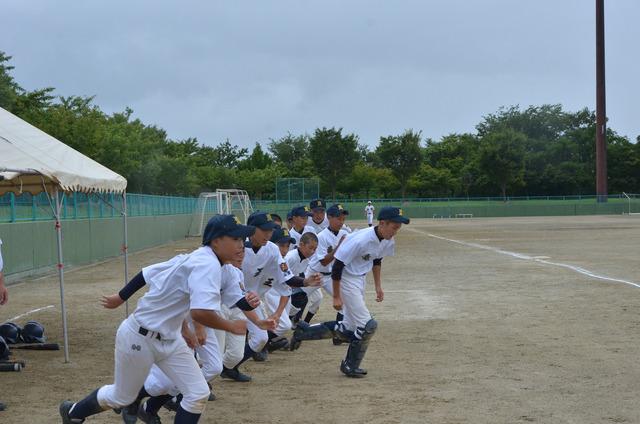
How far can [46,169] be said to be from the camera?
28.6 feet

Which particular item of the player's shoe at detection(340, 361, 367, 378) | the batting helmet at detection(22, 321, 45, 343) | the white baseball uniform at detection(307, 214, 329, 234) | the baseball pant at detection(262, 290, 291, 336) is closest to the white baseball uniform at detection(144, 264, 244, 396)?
the player's shoe at detection(340, 361, 367, 378)

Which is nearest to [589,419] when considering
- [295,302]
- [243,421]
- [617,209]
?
[243,421]

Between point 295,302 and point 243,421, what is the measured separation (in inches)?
172

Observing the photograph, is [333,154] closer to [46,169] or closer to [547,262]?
[547,262]

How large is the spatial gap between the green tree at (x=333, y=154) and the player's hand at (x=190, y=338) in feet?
245

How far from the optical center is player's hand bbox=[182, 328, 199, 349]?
18.2 ft

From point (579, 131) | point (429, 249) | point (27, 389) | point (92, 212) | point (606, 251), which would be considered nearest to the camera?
point (27, 389)

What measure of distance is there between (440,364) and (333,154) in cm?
7208

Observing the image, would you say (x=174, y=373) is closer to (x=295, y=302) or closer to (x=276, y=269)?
(x=276, y=269)

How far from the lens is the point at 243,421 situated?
6.45m

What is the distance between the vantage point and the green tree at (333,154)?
79.9 meters

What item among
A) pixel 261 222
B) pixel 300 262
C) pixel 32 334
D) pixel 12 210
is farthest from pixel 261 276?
pixel 12 210

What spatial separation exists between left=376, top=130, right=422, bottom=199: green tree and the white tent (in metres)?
71.6

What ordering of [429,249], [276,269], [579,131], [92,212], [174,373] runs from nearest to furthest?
[174,373] → [276,269] → [92,212] → [429,249] → [579,131]
